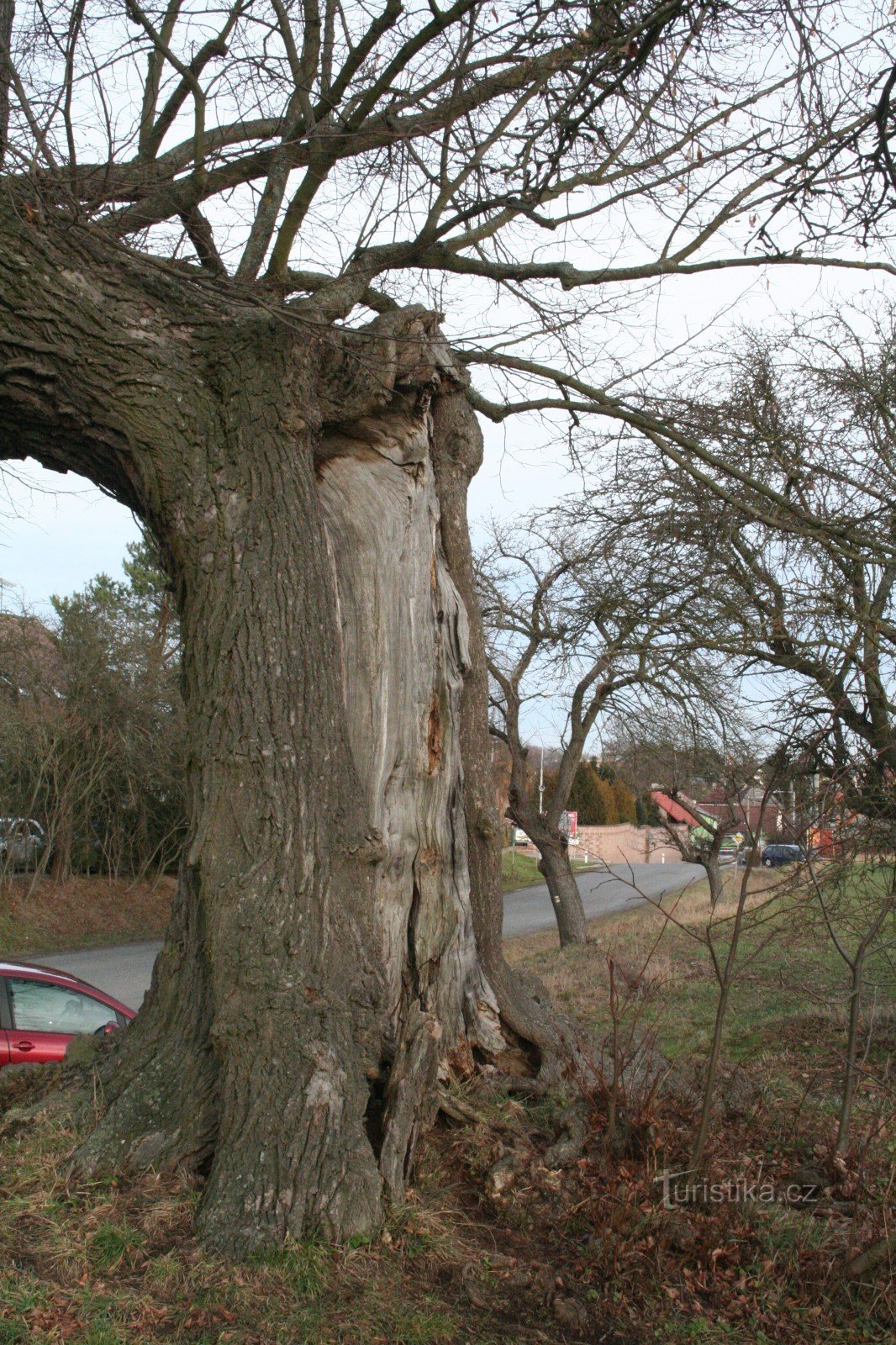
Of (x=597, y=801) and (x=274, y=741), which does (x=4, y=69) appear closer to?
(x=274, y=741)

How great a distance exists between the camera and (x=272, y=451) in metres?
4.64

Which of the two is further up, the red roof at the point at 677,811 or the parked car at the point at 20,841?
the red roof at the point at 677,811

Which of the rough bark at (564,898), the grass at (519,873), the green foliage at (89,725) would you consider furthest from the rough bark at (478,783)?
the grass at (519,873)

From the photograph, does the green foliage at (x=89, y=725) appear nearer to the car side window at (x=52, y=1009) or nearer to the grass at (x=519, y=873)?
the car side window at (x=52, y=1009)

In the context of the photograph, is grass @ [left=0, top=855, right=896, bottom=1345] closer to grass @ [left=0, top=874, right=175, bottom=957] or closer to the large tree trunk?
the large tree trunk

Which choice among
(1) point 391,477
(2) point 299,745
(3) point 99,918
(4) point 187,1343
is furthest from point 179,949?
(3) point 99,918

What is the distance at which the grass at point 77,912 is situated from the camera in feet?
67.4

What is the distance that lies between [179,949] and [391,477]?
2630 mm

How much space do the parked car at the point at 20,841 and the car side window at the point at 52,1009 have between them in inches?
564

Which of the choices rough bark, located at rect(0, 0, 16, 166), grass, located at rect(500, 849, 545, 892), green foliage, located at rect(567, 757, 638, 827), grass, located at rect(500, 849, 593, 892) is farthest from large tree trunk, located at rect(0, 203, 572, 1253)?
green foliage, located at rect(567, 757, 638, 827)

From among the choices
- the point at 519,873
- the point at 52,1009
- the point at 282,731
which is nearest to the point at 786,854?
the point at 282,731

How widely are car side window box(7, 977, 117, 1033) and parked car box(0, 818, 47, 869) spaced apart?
14334 mm

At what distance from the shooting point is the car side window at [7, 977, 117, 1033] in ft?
27.1

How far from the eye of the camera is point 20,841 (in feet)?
73.0
